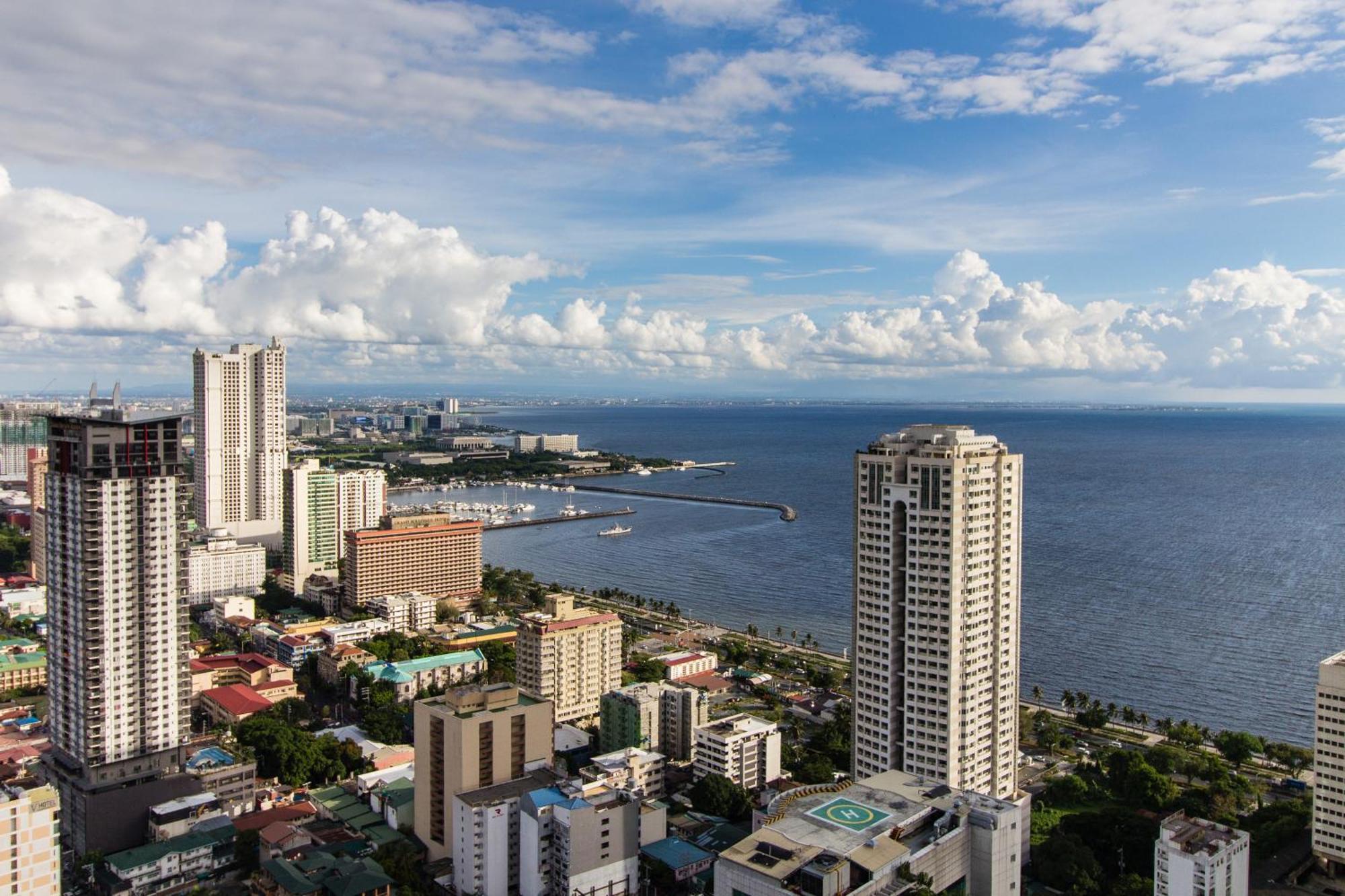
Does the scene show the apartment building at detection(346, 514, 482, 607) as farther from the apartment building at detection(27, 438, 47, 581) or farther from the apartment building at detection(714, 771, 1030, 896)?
the apartment building at detection(714, 771, 1030, 896)

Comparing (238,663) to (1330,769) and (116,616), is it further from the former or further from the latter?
(1330,769)

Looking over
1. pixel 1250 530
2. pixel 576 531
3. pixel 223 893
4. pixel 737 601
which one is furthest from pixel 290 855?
pixel 1250 530

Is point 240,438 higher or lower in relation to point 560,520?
higher

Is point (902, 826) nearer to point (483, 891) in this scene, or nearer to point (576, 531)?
point (483, 891)

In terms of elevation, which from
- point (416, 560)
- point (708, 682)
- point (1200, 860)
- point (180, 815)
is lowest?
point (708, 682)

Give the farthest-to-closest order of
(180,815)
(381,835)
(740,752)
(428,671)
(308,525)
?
(308,525) → (428,671) → (740,752) → (381,835) → (180,815)

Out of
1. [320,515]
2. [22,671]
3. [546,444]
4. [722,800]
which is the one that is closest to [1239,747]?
[722,800]

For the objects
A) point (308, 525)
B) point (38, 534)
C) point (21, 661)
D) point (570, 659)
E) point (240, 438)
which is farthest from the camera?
point (240, 438)
